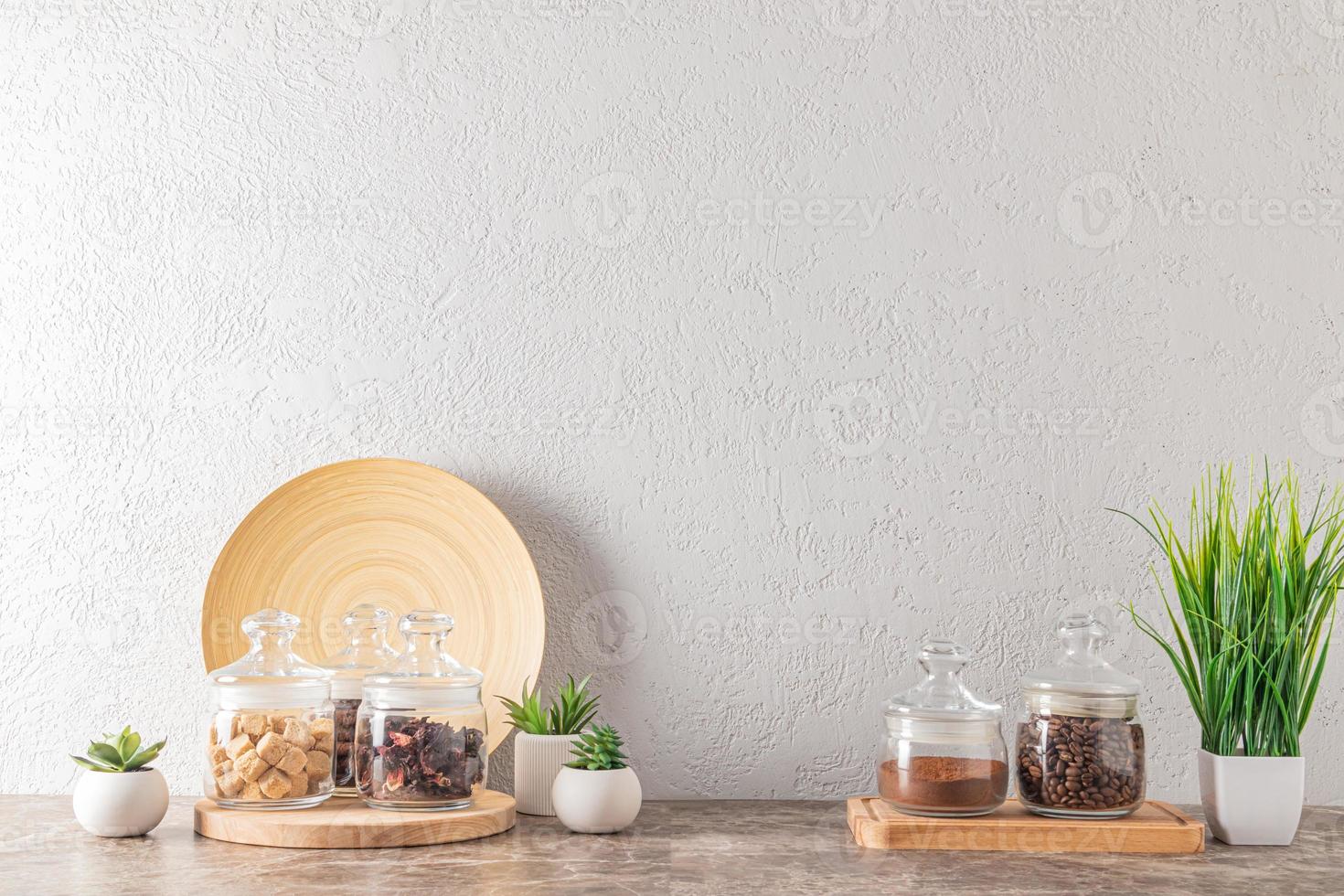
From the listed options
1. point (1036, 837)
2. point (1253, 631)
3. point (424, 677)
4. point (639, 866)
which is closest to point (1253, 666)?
point (1253, 631)

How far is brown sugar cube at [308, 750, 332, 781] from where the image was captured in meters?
1.21

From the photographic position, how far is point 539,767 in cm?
128

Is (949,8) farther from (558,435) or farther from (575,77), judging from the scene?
(558,435)

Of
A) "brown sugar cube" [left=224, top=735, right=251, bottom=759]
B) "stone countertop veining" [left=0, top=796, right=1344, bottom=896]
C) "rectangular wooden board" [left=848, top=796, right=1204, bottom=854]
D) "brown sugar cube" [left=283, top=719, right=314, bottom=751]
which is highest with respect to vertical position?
"brown sugar cube" [left=283, top=719, right=314, bottom=751]

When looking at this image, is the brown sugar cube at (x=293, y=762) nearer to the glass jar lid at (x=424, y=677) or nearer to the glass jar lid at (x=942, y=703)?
the glass jar lid at (x=424, y=677)

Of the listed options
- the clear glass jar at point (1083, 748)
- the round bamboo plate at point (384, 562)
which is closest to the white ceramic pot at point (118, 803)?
the round bamboo plate at point (384, 562)

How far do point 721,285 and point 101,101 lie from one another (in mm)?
806

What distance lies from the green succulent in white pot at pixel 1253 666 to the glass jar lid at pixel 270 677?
0.87 meters

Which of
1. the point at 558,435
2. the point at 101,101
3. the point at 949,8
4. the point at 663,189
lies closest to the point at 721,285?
the point at 663,189

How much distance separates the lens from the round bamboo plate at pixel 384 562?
1.38 m

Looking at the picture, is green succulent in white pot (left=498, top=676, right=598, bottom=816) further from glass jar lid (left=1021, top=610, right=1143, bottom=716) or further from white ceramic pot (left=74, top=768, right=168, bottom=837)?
glass jar lid (left=1021, top=610, right=1143, bottom=716)

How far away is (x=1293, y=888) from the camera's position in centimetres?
103

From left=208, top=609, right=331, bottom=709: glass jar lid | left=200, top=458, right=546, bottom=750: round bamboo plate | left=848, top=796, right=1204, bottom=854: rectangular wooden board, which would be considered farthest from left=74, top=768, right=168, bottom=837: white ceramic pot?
left=848, top=796, right=1204, bottom=854: rectangular wooden board

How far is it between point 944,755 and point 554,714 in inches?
16.6
